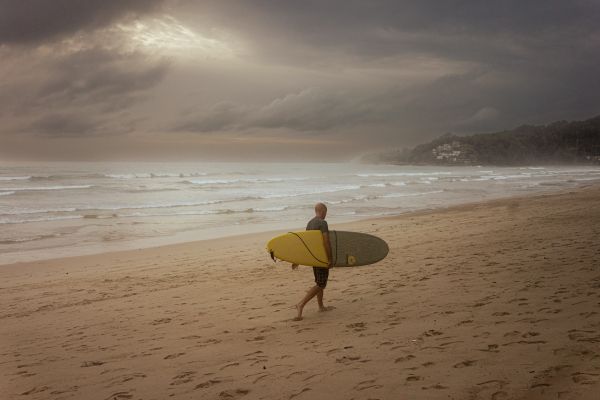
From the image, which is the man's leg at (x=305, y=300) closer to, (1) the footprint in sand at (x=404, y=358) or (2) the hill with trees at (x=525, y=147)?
(1) the footprint in sand at (x=404, y=358)

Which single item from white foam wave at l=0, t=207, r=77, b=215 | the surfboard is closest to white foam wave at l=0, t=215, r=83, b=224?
white foam wave at l=0, t=207, r=77, b=215

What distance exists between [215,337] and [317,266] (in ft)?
5.35

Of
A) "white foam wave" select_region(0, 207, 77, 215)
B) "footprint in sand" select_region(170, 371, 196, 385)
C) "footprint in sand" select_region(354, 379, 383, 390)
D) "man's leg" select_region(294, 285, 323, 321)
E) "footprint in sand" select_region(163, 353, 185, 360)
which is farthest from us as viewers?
"white foam wave" select_region(0, 207, 77, 215)

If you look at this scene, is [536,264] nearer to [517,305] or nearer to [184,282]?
[517,305]

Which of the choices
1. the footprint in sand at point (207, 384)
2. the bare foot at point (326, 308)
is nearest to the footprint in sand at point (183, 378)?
the footprint in sand at point (207, 384)

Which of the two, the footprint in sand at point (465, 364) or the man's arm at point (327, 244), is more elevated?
the man's arm at point (327, 244)

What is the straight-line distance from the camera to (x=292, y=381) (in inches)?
162

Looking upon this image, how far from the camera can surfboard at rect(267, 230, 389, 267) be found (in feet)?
20.3

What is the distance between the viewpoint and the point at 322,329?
5.63m

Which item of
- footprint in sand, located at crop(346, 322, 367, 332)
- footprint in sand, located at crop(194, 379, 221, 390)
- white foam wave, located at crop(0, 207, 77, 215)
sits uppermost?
white foam wave, located at crop(0, 207, 77, 215)

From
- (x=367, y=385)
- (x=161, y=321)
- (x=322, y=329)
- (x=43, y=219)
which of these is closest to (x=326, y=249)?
(x=322, y=329)

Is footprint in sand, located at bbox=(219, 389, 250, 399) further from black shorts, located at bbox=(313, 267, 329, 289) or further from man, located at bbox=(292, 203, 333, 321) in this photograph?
black shorts, located at bbox=(313, 267, 329, 289)

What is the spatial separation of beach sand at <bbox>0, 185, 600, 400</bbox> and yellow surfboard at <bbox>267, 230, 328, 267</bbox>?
0.80m

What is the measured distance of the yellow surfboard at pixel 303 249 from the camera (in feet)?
20.1
